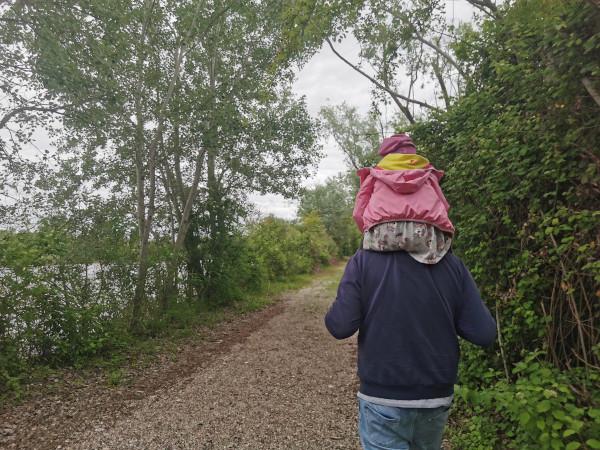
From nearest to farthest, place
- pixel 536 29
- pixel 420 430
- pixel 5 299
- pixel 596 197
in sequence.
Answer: pixel 420 430 < pixel 596 197 < pixel 536 29 < pixel 5 299

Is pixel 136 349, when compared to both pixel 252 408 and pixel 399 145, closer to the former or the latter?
pixel 252 408

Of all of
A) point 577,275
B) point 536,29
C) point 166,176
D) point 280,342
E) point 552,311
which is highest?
point 166,176

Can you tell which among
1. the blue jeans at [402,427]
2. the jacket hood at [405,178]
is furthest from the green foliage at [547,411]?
the jacket hood at [405,178]

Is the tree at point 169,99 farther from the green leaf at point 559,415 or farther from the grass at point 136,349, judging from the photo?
the green leaf at point 559,415

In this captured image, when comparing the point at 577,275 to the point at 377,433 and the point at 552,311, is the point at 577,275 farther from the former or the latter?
the point at 377,433

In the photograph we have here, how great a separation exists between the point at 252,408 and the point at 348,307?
3.31 meters

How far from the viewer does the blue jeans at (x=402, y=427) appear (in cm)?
122

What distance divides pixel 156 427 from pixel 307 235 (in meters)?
15.1

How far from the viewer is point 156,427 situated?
3.44 meters

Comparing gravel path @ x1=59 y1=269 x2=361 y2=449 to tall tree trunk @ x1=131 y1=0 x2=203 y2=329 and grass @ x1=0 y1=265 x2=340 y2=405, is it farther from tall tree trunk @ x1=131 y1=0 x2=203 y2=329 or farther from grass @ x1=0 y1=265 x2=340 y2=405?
tall tree trunk @ x1=131 y1=0 x2=203 y2=329

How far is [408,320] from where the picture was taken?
3.98ft

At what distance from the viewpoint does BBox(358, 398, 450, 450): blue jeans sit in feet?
4.00

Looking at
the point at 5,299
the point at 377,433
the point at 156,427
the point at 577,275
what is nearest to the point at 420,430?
the point at 377,433

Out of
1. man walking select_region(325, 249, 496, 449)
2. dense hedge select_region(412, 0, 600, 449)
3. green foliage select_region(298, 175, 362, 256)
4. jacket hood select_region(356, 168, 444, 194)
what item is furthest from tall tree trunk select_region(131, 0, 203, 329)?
green foliage select_region(298, 175, 362, 256)
